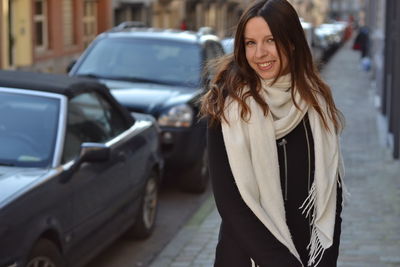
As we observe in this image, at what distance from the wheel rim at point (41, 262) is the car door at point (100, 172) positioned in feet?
1.69

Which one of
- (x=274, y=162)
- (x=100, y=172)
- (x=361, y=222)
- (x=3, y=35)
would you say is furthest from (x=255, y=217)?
(x=3, y=35)

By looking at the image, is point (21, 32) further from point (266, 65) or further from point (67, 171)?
point (266, 65)

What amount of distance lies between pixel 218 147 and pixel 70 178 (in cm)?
269

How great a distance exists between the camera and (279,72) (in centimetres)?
311

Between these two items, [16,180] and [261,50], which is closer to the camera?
[261,50]

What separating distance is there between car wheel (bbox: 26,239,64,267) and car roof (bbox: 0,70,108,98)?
145cm

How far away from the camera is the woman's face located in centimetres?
307

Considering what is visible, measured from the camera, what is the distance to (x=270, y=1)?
3.07m

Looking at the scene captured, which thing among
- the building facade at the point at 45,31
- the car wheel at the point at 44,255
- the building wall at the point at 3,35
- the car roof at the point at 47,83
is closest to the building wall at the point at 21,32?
the building facade at the point at 45,31

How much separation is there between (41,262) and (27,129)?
1293mm

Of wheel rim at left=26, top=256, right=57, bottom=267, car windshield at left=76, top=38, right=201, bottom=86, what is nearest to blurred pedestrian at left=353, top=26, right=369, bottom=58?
car windshield at left=76, top=38, right=201, bottom=86

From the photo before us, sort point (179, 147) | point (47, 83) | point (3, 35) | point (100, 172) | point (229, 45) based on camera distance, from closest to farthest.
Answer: point (100, 172), point (47, 83), point (179, 147), point (229, 45), point (3, 35)

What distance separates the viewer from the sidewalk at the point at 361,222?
664 centimetres

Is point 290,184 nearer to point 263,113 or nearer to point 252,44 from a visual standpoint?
point 263,113
